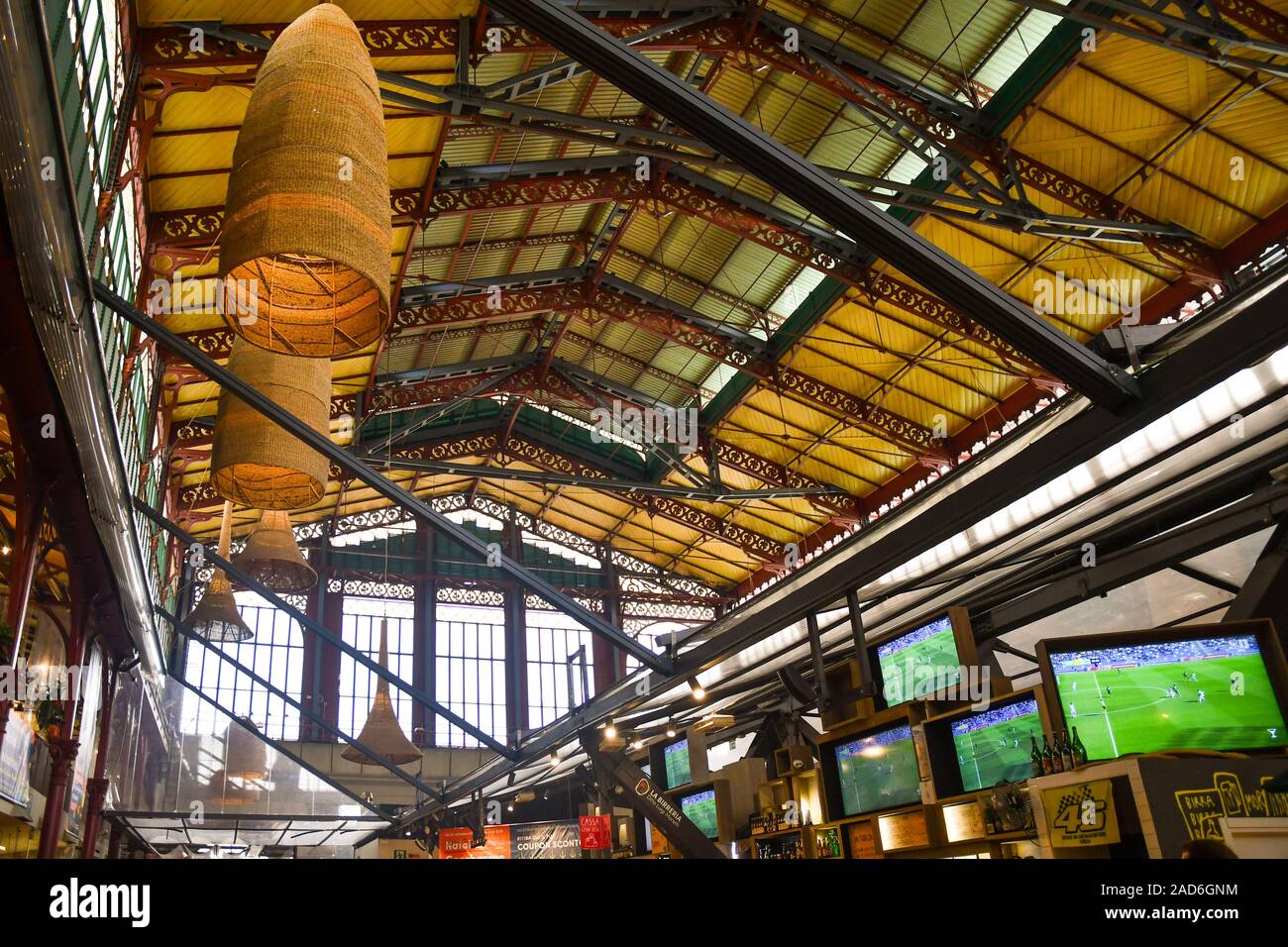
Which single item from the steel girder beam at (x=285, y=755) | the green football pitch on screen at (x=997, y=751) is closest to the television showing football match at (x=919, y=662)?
the green football pitch on screen at (x=997, y=751)

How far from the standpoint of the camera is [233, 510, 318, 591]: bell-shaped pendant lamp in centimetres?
1014

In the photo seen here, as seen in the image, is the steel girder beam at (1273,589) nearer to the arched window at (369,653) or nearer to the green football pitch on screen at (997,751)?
the green football pitch on screen at (997,751)

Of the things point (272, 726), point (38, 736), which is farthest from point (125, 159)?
point (272, 726)

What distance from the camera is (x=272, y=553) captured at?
1011cm

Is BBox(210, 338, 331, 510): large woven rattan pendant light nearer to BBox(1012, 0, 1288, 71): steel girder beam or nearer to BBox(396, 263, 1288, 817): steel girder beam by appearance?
BBox(396, 263, 1288, 817): steel girder beam

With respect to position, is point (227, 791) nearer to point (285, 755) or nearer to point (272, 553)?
point (285, 755)

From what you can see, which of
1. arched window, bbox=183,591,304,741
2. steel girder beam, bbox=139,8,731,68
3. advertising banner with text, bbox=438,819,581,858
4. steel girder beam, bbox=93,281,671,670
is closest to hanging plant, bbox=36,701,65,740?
steel girder beam, bbox=93,281,671,670

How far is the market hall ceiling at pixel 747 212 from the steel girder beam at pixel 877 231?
3.60m

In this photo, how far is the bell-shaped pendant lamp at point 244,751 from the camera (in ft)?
52.7

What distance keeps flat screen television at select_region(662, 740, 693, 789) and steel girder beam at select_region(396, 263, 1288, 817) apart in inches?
245

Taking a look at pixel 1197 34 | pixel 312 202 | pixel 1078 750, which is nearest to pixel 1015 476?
pixel 1078 750

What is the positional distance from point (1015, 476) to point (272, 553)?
814 cm

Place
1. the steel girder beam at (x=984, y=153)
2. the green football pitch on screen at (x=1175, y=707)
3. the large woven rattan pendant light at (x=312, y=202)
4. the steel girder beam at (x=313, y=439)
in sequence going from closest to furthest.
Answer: the large woven rattan pendant light at (x=312, y=202) < the green football pitch on screen at (x=1175, y=707) < the steel girder beam at (x=313, y=439) < the steel girder beam at (x=984, y=153)
